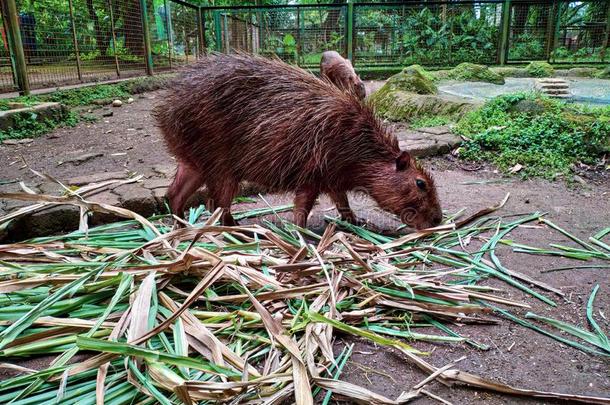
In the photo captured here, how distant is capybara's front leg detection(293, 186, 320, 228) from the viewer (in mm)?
3230

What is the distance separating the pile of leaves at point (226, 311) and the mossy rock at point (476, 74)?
344 inches

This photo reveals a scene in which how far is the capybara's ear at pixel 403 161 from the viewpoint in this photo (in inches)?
124

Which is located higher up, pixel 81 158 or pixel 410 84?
pixel 410 84

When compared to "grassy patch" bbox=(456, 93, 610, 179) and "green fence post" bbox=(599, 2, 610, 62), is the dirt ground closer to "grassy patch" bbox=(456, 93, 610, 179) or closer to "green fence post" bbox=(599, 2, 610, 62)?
"grassy patch" bbox=(456, 93, 610, 179)

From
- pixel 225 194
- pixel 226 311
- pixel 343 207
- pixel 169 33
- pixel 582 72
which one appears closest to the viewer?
pixel 226 311

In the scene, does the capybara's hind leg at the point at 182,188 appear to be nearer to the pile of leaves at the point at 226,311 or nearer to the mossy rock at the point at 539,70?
the pile of leaves at the point at 226,311

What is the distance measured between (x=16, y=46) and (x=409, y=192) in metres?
6.75

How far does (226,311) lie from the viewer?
2.03 metres

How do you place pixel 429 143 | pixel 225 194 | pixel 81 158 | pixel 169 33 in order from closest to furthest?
1. pixel 225 194
2. pixel 81 158
3. pixel 429 143
4. pixel 169 33

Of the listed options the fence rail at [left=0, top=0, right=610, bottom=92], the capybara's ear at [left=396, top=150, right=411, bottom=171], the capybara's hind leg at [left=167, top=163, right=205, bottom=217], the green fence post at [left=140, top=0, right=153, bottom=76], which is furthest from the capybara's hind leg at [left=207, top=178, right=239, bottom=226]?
the green fence post at [left=140, top=0, right=153, bottom=76]

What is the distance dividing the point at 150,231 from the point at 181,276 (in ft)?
1.86

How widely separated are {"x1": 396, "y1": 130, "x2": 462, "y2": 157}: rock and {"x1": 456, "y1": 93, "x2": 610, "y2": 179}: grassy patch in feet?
0.52

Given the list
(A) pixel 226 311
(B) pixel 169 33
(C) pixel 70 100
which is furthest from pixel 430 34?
(A) pixel 226 311

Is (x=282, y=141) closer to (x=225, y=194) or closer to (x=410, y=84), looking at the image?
(x=225, y=194)
